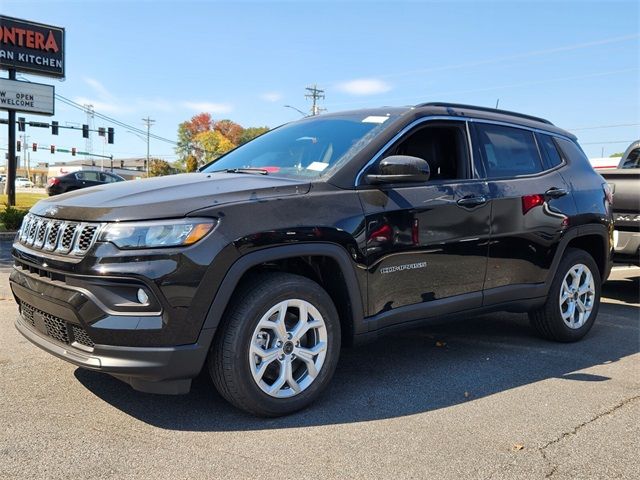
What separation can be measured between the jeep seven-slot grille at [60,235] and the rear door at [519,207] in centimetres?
277

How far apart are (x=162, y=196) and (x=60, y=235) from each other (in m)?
0.58

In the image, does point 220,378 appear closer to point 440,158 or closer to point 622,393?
point 440,158

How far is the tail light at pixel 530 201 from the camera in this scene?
4.56 m

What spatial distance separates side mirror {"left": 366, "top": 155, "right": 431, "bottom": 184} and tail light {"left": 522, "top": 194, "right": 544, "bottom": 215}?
131 cm

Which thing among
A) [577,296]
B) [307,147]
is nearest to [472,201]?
[307,147]

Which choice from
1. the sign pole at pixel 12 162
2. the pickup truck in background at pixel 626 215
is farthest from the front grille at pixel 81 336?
the sign pole at pixel 12 162

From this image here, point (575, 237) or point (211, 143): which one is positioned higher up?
point (211, 143)

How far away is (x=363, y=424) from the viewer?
3.26 m

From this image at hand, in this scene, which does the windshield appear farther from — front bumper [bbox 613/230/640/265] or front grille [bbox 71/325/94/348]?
front bumper [bbox 613/230/640/265]

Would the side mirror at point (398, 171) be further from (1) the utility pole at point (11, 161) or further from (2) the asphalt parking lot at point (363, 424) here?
(1) the utility pole at point (11, 161)

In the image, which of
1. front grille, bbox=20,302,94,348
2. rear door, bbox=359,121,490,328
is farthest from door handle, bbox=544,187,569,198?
front grille, bbox=20,302,94,348

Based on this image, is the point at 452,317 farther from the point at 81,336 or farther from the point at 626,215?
the point at 626,215

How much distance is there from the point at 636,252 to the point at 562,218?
250cm

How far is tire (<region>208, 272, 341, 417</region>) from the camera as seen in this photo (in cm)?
308
